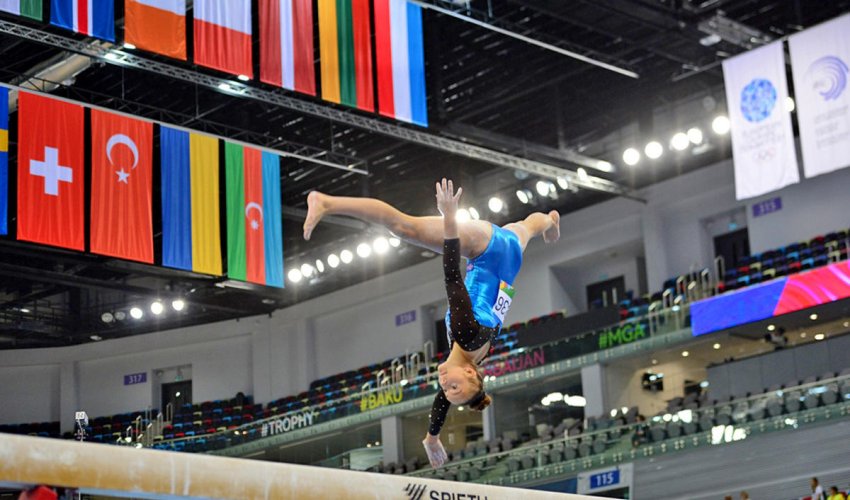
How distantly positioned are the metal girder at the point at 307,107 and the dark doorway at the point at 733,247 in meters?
2.41

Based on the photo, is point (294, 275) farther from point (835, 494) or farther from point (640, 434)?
point (835, 494)

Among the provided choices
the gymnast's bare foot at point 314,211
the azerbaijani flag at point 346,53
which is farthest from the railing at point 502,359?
the gymnast's bare foot at point 314,211

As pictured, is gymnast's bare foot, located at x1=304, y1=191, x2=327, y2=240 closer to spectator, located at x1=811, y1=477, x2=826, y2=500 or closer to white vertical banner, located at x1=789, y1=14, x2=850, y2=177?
spectator, located at x1=811, y1=477, x2=826, y2=500

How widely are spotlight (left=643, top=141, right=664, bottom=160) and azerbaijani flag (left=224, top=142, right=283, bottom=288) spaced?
846 centimetres

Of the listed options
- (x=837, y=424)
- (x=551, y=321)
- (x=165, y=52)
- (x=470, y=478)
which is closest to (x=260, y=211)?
(x=165, y=52)

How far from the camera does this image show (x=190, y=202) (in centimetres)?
1878

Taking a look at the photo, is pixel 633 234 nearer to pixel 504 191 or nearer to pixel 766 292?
pixel 504 191

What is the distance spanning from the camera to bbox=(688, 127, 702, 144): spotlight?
77.5ft

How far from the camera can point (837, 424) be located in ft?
59.0

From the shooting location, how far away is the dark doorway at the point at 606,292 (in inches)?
1097

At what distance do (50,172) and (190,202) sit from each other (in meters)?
2.40

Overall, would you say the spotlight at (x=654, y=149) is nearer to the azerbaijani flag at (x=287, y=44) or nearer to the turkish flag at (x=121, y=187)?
the azerbaijani flag at (x=287, y=44)

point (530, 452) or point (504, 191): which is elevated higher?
point (504, 191)

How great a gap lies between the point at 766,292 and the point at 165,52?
11.6 meters
